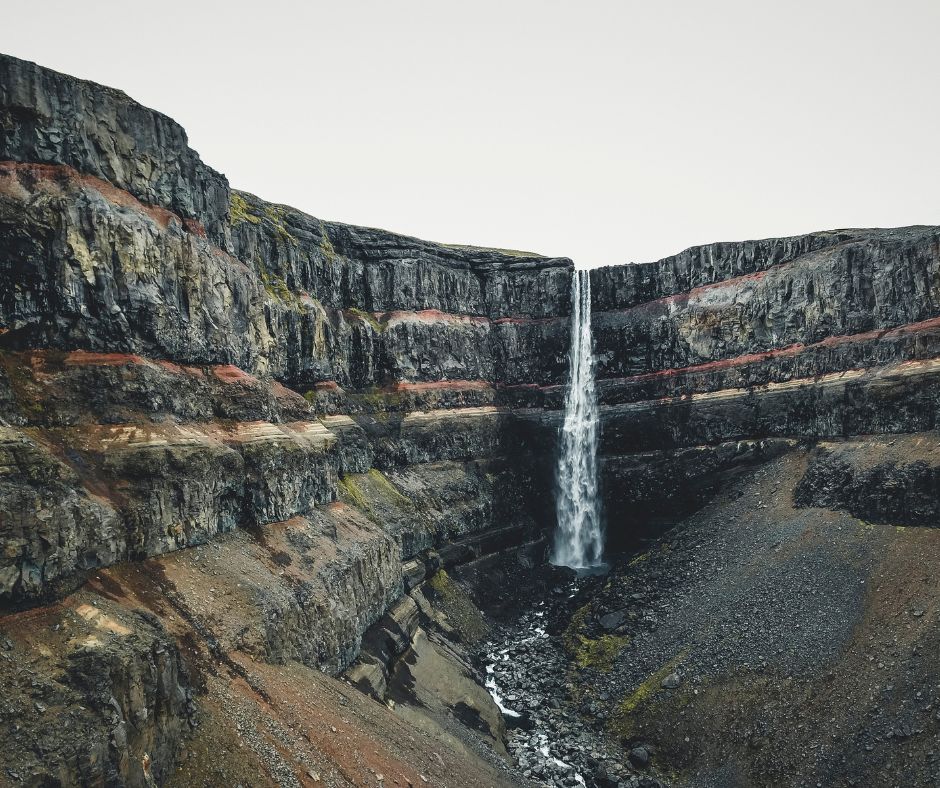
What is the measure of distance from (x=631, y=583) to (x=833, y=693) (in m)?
16.9

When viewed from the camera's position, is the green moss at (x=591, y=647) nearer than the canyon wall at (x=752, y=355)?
Yes

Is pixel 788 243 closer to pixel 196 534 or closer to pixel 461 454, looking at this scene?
pixel 461 454

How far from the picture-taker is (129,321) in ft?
83.9

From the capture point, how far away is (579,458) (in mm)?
57750

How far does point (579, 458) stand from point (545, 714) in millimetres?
26845

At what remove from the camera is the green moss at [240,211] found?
4119 centimetres

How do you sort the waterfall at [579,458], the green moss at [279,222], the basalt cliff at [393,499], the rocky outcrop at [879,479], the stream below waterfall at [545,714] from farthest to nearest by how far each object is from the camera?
the waterfall at [579,458] < the green moss at [279,222] < the rocky outcrop at [879,479] < the stream below waterfall at [545,714] < the basalt cliff at [393,499]

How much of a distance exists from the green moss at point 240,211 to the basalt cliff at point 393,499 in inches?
9.2

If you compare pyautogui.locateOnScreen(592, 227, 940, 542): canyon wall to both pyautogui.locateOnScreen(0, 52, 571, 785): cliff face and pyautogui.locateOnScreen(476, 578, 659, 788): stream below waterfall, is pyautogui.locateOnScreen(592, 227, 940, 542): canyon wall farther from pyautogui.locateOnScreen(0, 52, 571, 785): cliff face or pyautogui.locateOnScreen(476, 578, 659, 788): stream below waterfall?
pyautogui.locateOnScreen(0, 52, 571, 785): cliff face

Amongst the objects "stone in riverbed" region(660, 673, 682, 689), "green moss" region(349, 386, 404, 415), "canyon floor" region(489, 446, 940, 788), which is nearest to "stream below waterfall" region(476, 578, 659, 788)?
"canyon floor" region(489, 446, 940, 788)

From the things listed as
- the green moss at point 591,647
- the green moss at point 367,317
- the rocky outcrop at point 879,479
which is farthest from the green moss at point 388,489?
the rocky outcrop at point 879,479

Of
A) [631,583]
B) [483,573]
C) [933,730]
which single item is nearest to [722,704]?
[933,730]

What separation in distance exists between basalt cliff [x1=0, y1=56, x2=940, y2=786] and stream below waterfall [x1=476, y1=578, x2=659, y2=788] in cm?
29

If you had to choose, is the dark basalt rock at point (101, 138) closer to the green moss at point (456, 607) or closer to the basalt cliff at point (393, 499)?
the basalt cliff at point (393, 499)
